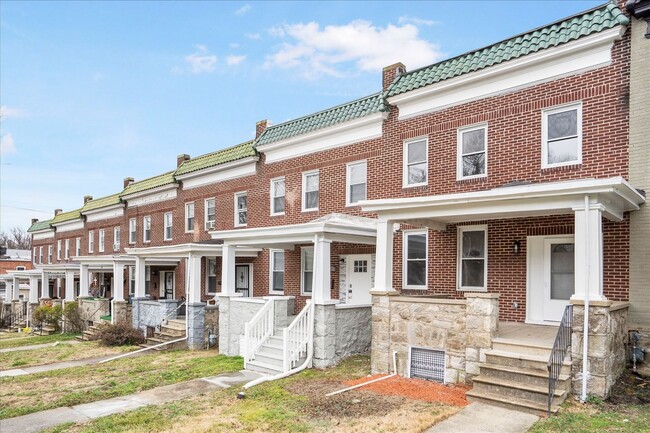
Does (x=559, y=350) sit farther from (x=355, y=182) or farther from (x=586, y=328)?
(x=355, y=182)

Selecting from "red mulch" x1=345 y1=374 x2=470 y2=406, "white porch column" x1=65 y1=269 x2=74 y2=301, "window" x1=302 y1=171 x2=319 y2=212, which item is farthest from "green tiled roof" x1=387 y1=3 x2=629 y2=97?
"white porch column" x1=65 y1=269 x2=74 y2=301

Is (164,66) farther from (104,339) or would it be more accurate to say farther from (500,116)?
(500,116)

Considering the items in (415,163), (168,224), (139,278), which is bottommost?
(139,278)

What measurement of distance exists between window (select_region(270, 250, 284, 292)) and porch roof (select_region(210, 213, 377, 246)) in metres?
3.26

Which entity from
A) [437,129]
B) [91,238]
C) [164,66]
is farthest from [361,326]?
[91,238]

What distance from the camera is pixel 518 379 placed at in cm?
851

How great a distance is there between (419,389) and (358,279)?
6272mm

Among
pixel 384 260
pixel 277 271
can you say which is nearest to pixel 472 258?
pixel 384 260

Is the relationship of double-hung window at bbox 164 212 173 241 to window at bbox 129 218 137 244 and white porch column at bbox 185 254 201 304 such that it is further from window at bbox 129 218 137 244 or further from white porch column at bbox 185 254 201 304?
white porch column at bbox 185 254 201 304

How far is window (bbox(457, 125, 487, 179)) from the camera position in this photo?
12648mm

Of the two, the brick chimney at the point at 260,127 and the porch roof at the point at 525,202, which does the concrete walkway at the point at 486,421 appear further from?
the brick chimney at the point at 260,127

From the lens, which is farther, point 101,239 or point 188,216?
point 101,239

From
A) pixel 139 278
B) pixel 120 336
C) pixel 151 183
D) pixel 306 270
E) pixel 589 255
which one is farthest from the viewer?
pixel 151 183

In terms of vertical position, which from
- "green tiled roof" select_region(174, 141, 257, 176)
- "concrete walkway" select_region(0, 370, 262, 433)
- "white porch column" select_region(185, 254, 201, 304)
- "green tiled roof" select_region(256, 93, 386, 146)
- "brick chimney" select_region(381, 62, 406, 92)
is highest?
"brick chimney" select_region(381, 62, 406, 92)
